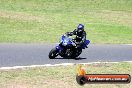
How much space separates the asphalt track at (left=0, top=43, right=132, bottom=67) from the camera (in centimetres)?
1838

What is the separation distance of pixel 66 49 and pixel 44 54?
1367 millimetres

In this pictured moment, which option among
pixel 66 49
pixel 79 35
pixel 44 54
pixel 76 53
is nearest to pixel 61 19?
pixel 44 54

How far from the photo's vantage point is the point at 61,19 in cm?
3700

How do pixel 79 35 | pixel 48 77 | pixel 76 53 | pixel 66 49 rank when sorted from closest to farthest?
pixel 48 77 < pixel 66 49 < pixel 79 35 < pixel 76 53

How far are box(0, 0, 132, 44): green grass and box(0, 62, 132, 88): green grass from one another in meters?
8.89

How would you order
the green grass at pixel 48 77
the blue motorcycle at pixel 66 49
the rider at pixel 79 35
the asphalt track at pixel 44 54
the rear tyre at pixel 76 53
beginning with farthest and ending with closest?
1. the rear tyre at pixel 76 53
2. the rider at pixel 79 35
3. the blue motorcycle at pixel 66 49
4. the asphalt track at pixel 44 54
5. the green grass at pixel 48 77

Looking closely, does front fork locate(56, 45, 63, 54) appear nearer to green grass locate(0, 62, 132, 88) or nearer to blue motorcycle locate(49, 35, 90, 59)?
blue motorcycle locate(49, 35, 90, 59)

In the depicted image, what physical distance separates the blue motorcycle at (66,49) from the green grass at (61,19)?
230 inches

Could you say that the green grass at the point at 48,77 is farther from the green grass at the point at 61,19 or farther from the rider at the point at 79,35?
the green grass at the point at 61,19

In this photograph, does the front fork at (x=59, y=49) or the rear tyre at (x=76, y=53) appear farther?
the rear tyre at (x=76, y=53)

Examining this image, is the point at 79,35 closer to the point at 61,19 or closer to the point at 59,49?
the point at 59,49

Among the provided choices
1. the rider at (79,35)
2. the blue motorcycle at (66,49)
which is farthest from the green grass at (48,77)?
the rider at (79,35)

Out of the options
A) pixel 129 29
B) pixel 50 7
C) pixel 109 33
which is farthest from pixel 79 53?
pixel 50 7

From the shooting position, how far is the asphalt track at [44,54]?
723 inches
